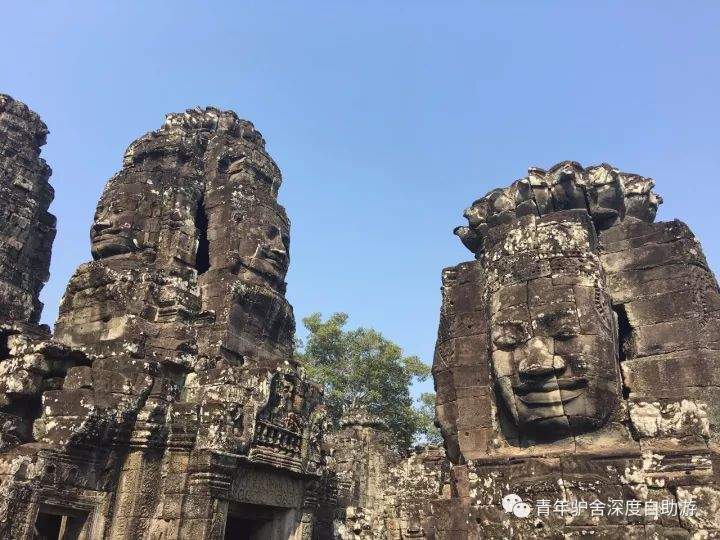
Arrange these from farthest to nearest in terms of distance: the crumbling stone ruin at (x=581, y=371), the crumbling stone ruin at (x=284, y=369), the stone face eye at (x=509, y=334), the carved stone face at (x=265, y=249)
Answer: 1. the carved stone face at (x=265, y=249)
2. the stone face eye at (x=509, y=334)
3. the crumbling stone ruin at (x=284, y=369)
4. the crumbling stone ruin at (x=581, y=371)

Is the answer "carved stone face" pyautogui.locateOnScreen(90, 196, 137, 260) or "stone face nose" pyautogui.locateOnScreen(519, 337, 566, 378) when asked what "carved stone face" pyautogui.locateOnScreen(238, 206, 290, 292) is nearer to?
"carved stone face" pyautogui.locateOnScreen(90, 196, 137, 260)

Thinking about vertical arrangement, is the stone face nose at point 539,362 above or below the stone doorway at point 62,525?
above

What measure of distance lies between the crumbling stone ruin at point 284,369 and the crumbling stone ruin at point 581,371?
0.06 ft

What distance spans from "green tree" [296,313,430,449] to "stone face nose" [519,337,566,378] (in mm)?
26077

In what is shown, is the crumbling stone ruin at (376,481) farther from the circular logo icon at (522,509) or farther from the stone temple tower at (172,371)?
the circular logo icon at (522,509)

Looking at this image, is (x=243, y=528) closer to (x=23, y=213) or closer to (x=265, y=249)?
(x=265, y=249)

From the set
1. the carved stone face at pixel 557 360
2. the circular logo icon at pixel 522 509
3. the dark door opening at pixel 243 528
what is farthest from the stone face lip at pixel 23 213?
the circular logo icon at pixel 522 509

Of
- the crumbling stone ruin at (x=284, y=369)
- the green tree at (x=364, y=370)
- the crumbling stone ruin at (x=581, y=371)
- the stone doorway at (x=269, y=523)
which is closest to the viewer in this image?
the crumbling stone ruin at (x=581, y=371)

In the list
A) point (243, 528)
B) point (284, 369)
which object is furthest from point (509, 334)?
point (243, 528)

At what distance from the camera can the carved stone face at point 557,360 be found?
5.22 meters

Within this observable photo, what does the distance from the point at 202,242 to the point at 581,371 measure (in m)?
8.91

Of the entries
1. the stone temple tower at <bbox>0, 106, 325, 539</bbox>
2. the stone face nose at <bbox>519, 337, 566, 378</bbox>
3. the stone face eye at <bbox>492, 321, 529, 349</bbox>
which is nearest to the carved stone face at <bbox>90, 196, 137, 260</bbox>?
the stone temple tower at <bbox>0, 106, 325, 539</bbox>

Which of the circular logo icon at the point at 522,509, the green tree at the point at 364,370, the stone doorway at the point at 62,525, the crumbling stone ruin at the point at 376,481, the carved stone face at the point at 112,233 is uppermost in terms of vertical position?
the green tree at the point at 364,370

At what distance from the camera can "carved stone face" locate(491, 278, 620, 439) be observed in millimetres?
5219
